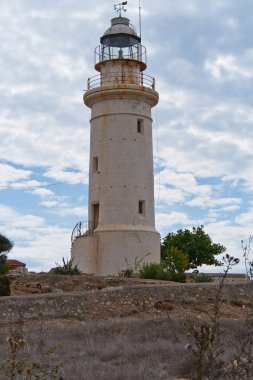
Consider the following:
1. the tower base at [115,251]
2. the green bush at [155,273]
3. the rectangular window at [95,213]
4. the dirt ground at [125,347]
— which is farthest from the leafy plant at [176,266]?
the dirt ground at [125,347]

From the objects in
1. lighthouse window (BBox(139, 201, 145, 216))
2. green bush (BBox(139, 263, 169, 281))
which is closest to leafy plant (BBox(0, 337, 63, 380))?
green bush (BBox(139, 263, 169, 281))

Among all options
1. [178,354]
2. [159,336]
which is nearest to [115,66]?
[159,336]

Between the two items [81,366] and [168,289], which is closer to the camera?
[81,366]

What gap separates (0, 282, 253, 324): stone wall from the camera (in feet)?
47.0

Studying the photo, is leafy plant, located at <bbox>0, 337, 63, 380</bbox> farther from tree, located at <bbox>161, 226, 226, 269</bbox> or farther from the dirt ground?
tree, located at <bbox>161, 226, 226, 269</bbox>

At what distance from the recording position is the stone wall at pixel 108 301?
47.0ft

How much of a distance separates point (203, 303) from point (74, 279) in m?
4.06

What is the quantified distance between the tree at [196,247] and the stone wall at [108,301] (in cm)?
1475

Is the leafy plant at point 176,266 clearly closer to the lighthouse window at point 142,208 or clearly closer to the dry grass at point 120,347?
the lighthouse window at point 142,208

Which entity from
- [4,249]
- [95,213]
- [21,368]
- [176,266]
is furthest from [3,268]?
[21,368]

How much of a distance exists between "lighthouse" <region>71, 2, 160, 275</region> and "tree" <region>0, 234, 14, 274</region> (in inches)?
299

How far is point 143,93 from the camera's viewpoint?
2673 centimetres

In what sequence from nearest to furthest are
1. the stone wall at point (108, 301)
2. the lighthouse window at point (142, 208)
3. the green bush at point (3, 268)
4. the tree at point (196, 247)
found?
the stone wall at point (108, 301) < the green bush at point (3, 268) < the lighthouse window at point (142, 208) < the tree at point (196, 247)

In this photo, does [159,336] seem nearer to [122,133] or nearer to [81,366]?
[81,366]
